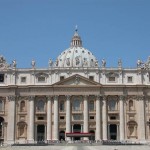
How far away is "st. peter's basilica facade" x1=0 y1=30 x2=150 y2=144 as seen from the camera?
89.9 metres

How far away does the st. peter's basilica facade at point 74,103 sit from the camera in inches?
3538

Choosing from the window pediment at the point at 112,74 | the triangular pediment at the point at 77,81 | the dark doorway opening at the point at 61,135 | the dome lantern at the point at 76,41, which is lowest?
the dark doorway opening at the point at 61,135

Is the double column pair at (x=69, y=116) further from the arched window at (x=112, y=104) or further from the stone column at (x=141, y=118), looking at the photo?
the stone column at (x=141, y=118)

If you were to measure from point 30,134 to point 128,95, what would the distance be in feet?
71.4

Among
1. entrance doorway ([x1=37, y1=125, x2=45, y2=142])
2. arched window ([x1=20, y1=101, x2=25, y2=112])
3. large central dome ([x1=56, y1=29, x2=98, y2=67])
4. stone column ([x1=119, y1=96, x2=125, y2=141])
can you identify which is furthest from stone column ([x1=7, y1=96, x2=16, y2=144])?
large central dome ([x1=56, y1=29, x2=98, y2=67])

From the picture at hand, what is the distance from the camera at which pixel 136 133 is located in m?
89.9

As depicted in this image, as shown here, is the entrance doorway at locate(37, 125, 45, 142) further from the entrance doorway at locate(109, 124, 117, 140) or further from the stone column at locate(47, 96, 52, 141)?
the entrance doorway at locate(109, 124, 117, 140)

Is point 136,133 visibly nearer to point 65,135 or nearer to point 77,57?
point 65,135

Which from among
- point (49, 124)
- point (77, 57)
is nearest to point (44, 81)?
point (49, 124)

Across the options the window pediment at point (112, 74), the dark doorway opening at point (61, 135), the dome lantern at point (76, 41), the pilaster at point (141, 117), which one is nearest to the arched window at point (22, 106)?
the dark doorway opening at point (61, 135)

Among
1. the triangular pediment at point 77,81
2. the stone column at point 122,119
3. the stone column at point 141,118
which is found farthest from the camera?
the triangular pediment at point 77,81

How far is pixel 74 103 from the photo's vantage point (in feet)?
301

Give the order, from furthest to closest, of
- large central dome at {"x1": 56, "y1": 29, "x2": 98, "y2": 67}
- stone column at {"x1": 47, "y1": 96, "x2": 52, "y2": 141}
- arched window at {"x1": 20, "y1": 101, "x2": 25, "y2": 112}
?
large central dome at {"x1": 56, "y1": 29, "x2": 98, "y2": 67}, arched window at {"x1": 20, "y1": 101, "x2": 25, "y2": 112}, stone column at {"x1": 47, "y1": 96, "x2": 52, "y2": 141}

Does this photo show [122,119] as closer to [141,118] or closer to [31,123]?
[141,118]
